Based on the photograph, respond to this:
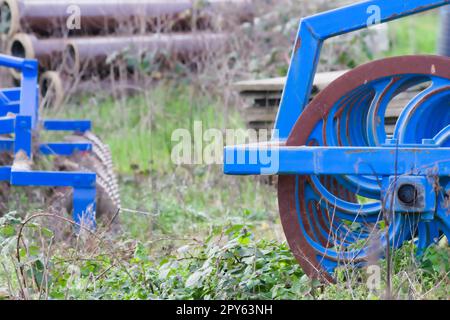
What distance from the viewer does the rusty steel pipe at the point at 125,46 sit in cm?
1016

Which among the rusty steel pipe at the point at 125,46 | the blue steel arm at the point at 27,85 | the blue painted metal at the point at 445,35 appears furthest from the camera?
the rusty steel pipe at the point at 125,46

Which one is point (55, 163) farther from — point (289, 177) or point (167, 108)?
point (289, 177)

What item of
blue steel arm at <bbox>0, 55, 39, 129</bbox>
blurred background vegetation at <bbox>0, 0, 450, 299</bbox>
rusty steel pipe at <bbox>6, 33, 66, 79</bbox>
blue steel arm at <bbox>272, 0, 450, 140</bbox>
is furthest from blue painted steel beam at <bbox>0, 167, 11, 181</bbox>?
rusty steel pipe at <bbox>6, 33, 66, 79</bbox>

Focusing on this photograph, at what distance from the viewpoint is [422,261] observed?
3863 millimetres

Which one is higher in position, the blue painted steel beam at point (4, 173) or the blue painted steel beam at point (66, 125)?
the blue painted steel beam at point (66, 125)

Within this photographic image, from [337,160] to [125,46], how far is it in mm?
6912

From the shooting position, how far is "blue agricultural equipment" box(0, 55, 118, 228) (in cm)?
561

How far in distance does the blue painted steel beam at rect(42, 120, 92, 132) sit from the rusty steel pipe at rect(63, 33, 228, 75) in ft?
8.64

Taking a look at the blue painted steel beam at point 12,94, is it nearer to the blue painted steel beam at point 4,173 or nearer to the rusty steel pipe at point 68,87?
the blue painted steel beam at point 4,173

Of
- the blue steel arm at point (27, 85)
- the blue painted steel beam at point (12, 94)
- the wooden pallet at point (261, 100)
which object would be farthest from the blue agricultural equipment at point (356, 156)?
the blue painted steel beam at point (12, 94)

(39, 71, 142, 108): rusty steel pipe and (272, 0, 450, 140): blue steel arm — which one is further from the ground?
(39, 71, 142, 108): rusty steel pipe

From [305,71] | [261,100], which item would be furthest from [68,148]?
[305,71]

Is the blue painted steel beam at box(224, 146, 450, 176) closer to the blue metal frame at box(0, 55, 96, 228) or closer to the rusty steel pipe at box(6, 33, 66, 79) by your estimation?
the blue metal frame at box(0, 55, 96, 228)

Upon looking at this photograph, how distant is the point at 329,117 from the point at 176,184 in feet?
11.7
